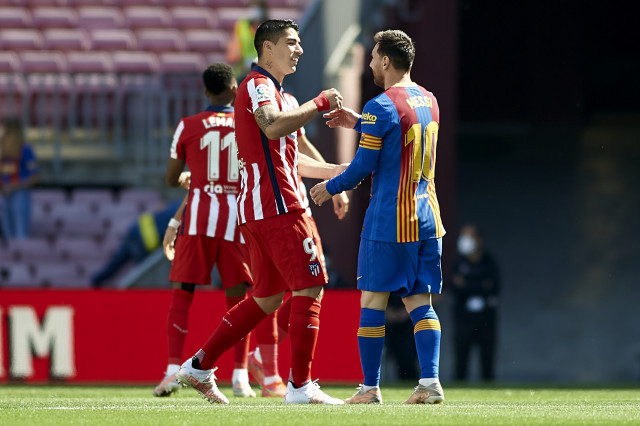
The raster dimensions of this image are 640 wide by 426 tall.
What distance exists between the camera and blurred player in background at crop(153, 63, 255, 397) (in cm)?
791

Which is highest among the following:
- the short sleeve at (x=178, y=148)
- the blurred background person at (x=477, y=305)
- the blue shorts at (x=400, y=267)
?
the short sleeve at (x=178, y=148)

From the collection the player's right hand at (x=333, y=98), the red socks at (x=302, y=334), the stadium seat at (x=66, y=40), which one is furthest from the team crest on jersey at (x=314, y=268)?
the stadium seat at (x=66, y=40)

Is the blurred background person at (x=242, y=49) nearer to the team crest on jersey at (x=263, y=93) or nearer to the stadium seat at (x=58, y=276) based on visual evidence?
the stadium seat at (x=58, y=276)

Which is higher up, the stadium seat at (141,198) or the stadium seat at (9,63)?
the stadium seat at (9,63)

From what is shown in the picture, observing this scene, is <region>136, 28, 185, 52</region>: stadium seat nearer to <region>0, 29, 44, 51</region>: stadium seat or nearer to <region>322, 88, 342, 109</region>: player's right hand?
<region>0, 29, 44, 51</region>: stadium seat

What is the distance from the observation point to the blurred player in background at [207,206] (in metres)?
7.91

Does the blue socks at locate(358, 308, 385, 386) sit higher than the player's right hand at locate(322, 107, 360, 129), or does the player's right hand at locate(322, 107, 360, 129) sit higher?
the player's right hand at locate(322, 107, 360, 129)

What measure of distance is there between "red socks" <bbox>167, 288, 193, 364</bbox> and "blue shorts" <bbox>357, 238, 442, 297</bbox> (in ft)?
5.88

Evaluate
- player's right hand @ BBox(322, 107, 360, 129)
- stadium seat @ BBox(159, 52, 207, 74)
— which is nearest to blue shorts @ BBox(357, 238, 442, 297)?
player's right hand @ BBox(322, 107, 360, 129)

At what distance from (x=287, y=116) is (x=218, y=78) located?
6.31ft

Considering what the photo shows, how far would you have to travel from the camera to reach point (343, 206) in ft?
22.8

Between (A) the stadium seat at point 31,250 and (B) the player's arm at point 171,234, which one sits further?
(A) the stadium seat at point 31,250

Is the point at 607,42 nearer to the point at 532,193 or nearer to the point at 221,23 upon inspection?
the point at 532,193

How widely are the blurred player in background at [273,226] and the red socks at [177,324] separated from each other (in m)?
1.31
